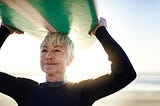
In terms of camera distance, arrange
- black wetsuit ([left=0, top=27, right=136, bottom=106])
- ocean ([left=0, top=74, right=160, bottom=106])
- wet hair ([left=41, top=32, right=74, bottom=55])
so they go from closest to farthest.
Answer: black wetsuit ([left=0, top=27, right=136, bottom=106])
wet hair ([left=41, top=32, right=74, bottom=55])
ocean ([left=0, top=74, right=160, bottom=106])

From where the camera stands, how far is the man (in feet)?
9.82

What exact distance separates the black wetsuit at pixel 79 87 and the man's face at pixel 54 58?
91mm

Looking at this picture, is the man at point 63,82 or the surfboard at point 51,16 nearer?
the man at point 63,82

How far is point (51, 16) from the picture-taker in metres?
3.44

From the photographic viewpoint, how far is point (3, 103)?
1920 cm

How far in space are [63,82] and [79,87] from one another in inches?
4.3

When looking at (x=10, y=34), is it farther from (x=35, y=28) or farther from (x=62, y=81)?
(x=62, y=81)

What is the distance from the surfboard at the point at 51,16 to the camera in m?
3.12

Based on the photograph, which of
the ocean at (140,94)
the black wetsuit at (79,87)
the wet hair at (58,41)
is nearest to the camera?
the black wetsuit at (79,87)

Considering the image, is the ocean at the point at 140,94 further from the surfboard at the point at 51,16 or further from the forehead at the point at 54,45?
the forehead at the point at 54,45

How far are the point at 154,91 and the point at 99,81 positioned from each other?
25532mm

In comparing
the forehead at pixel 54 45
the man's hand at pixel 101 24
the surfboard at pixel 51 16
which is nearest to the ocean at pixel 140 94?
the surfboard at pixel 51 16

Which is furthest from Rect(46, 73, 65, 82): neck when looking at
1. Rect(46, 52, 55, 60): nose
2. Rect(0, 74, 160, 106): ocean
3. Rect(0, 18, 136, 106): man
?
Rect(0, 74, 160, 106): ocean

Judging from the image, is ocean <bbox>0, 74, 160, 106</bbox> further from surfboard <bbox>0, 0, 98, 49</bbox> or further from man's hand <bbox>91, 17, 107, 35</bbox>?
man's hand <bbox>91, 17, 107, 35</bbox>
